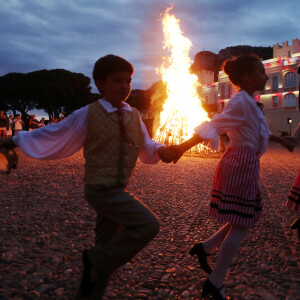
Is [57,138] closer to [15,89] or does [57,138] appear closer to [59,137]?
[59,137]

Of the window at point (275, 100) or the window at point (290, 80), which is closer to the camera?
the window at point (290, 80)

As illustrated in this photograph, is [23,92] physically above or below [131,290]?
above

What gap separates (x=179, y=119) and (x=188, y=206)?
48.3 feet

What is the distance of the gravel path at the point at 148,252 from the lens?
2.65 meters

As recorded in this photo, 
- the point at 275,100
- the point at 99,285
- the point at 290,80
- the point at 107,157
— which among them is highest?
the point at 290,80

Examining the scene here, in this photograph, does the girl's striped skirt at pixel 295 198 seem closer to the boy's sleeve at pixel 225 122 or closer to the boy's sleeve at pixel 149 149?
the boy's sleeve at pixel 225 122

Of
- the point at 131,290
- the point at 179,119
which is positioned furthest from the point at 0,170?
the point at 179,119

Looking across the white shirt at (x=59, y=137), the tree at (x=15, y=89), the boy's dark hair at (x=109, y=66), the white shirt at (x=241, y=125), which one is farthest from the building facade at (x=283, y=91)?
the white shirt at (x=59, y=137)

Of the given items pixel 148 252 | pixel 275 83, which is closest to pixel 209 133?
pixel 148 252

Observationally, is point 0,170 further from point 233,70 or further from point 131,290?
point 233,70

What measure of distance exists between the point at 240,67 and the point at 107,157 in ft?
4.60

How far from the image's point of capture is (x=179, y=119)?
787 inches

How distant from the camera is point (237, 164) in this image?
8.57 feet

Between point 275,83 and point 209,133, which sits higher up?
point 275,83
